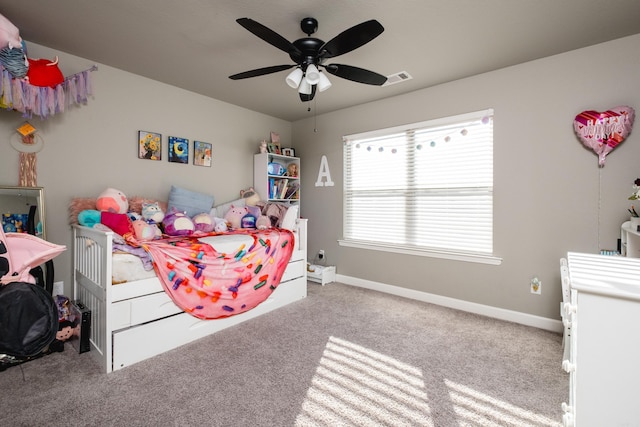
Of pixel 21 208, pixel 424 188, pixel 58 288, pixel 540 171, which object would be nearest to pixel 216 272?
pixel 58 288

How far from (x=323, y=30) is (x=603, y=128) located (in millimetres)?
2212

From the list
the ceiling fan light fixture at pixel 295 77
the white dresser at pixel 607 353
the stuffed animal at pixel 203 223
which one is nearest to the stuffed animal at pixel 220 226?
the stuffed animal at pixel 203 223

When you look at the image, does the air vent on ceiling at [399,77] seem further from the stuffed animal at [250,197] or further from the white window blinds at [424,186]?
the stuffed animal at [250,197]

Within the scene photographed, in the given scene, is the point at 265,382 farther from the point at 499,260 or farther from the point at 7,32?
the point at 7,32

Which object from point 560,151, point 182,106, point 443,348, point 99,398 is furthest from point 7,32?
point 560,151

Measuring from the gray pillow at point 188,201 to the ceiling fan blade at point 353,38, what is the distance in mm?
1989

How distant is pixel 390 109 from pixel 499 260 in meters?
1.98

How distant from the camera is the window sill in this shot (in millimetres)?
2850

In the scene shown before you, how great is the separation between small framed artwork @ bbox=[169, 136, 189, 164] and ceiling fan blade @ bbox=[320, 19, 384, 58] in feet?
6.58

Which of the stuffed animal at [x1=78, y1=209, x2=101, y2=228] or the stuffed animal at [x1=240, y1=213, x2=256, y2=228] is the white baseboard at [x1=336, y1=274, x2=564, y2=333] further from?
the stuffed animal at [x1=78, y1=209, x2=101, y2=228]

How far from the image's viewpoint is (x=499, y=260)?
279cm

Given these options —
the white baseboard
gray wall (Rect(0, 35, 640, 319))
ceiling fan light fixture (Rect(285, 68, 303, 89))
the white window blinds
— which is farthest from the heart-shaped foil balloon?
ceiling fan light fixture (Rect(285, 68, 303, 89))

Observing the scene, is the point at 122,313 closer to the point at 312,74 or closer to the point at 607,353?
the point at 312,74

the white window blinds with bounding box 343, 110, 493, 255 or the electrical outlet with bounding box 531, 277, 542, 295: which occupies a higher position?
the white window blinds with bounding box 343, 110, 493, 255
